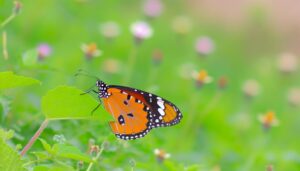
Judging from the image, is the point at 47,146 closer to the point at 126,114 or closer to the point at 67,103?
the point at 67,103

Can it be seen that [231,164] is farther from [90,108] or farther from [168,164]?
[90,108]

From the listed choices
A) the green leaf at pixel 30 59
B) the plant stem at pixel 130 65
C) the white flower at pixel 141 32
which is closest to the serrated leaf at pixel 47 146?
the green leaf at pixel 30 59

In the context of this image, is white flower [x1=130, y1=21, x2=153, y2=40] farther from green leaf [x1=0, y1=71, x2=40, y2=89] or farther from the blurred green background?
green leaf [x1=0, y1=71, x2=40, y2=89]

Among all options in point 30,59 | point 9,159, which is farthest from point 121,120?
point 9,159

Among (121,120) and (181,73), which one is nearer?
(121,120)

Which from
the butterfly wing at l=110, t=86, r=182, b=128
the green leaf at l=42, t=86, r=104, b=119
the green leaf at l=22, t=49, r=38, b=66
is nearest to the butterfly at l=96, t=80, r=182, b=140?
the butterfly wing at l=110, t=86, r=182, b=128

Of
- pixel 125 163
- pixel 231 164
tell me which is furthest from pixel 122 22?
pixel 125 163

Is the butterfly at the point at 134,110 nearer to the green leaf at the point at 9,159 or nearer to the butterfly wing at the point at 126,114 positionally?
the butterfly wing at the point at 126,114
